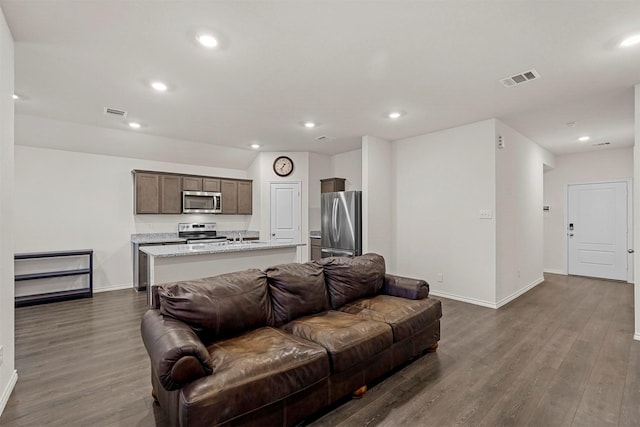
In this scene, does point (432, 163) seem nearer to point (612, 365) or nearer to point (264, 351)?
point (612, 365)

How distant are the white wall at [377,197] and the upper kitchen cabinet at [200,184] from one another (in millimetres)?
3247

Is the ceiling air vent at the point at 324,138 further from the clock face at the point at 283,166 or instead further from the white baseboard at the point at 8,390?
the white baseboard at the point at 8,390

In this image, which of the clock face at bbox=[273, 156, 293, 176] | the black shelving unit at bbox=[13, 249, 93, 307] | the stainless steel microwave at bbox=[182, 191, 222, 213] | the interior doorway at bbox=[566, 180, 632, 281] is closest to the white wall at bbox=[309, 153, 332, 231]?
the clock face at bbox=[273, 156, 293, 176]

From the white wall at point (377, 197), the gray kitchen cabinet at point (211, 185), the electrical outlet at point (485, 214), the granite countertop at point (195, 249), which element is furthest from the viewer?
the gray kitchen cabinet at point (211, 185)

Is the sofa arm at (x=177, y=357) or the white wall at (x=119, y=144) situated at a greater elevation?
the white wall at (x=119, y=144)

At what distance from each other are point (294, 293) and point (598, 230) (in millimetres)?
7191

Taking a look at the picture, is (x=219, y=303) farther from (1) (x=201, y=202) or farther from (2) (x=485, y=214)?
(1) (x=201, y=202)

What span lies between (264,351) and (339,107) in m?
3.13

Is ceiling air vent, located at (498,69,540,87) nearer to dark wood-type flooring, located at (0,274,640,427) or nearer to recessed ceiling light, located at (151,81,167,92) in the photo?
dark wood-type flooring, located at (0,274,640,427)

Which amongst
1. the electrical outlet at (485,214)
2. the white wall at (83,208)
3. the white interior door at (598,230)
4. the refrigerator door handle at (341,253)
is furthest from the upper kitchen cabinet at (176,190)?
the white interior door at (598,230)

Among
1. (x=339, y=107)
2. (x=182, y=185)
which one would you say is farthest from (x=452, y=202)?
(x=182, y=185)

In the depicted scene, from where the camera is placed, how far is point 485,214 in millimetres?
4430

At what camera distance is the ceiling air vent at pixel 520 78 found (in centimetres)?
299

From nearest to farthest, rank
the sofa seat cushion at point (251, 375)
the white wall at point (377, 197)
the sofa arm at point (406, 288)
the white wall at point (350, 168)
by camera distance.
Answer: the sofa seat cushion at point (251, 375) → the sofa arm at point (406, 288) → the white wall at point (377, 197) → the white wall at point (350, 168)
